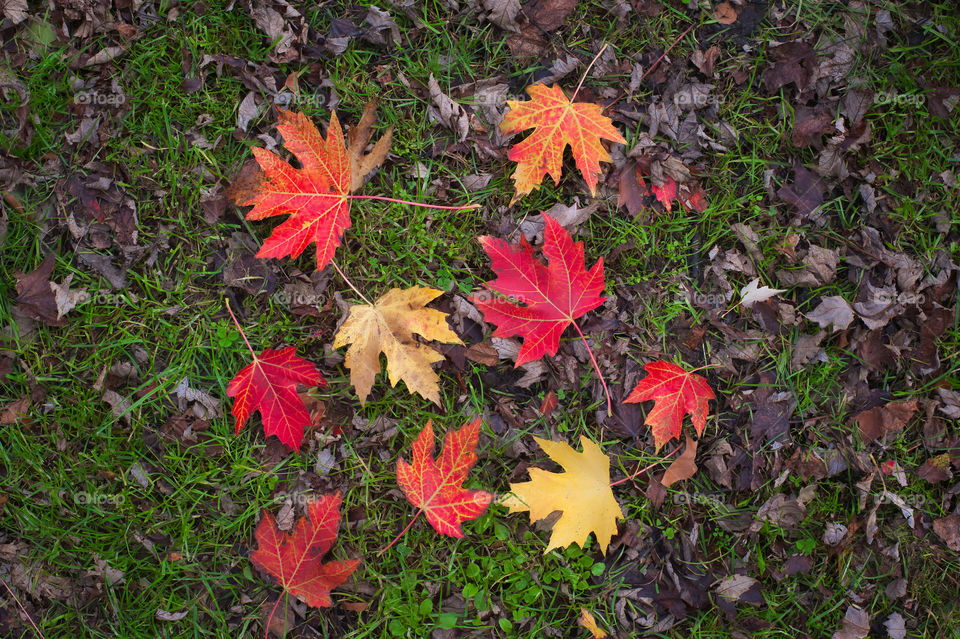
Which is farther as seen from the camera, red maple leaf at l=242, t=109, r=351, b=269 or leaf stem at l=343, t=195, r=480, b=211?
leaf stem at l=343, t=195, r=480, b=211

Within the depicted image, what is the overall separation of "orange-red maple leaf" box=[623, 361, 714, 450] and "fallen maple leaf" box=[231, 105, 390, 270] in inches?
A: 63.3

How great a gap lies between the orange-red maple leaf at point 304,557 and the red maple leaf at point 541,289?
1202 millimetres

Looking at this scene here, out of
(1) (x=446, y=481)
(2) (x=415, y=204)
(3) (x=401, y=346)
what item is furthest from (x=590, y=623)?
(2) (x=415, y=204)

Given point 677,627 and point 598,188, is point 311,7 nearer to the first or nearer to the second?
point 598,188

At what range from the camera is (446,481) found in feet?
8.50

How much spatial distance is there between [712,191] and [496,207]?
1156 mm

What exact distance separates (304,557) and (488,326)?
1389 millimetres

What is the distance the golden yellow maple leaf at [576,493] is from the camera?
256 centimetres
